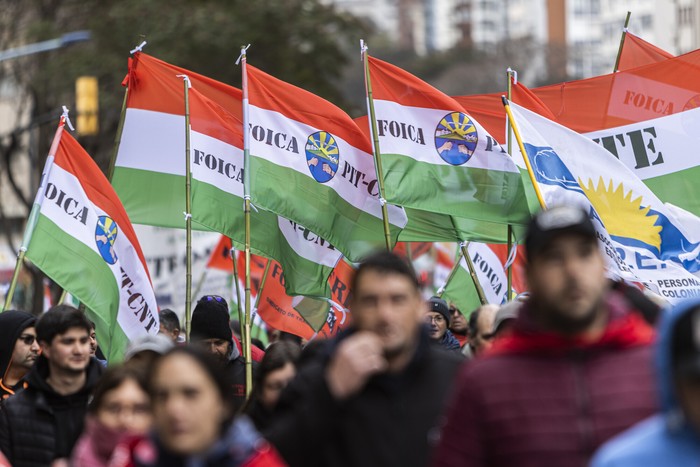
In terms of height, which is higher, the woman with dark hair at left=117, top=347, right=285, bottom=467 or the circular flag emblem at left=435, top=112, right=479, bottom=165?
the circular flag emblem at left=435, top=112, right=479, bottom=165

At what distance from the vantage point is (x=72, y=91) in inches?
1185

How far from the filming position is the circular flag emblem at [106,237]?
415 inches

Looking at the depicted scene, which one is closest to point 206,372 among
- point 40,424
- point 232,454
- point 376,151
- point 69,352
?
point 232,454

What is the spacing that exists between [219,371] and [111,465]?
0.79 meters

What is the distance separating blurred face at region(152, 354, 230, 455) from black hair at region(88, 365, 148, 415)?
1.19 m

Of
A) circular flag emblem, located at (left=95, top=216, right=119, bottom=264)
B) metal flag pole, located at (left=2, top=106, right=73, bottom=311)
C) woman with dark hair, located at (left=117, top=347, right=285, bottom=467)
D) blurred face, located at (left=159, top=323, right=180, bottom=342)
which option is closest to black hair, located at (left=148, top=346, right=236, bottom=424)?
woman with dark hair, located at (left=117, top=347, right=285, bottom=467)

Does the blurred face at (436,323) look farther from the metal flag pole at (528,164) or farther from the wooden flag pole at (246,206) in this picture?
the wooden flag pole at (246,206)

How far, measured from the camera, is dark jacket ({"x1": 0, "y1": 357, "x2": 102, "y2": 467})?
21.1ft

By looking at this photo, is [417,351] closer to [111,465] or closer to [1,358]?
[111,465]

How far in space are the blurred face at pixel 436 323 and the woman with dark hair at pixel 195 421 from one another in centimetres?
579

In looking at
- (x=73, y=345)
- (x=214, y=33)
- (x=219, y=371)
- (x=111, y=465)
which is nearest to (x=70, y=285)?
(x=73, y=345)

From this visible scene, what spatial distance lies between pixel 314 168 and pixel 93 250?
176 cm

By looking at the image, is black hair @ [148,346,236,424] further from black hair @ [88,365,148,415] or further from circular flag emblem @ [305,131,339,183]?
circular flag emblem @ [305,131,339,183]

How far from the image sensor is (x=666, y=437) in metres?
3.31
